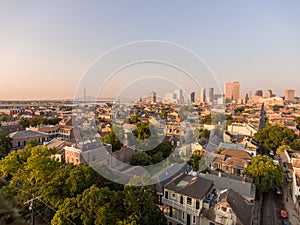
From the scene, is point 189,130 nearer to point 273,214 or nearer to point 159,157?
point 159,157

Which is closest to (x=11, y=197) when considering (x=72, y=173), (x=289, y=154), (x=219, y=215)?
(x=72, y=173)

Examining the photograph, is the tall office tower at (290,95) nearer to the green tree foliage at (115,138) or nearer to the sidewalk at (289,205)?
the sidewalk at (289,205)

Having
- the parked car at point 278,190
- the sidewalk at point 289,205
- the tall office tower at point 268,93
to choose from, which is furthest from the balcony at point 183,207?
the tall office tower at point 268,93

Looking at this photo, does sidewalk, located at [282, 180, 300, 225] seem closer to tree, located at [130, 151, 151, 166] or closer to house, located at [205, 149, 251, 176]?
house, located at [205, 149, 251, 176]

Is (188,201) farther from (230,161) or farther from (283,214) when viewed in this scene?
(230,161)

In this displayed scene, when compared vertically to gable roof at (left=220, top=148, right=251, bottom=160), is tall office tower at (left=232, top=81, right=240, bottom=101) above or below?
above

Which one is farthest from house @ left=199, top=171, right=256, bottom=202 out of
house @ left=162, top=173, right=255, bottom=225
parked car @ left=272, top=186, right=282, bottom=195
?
parked car @ left=272, top=186, right=282, bottom=195

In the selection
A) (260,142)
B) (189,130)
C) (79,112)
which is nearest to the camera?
(79,112)
